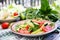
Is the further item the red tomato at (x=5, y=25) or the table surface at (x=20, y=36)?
the red tomato at (x=5, y=25)

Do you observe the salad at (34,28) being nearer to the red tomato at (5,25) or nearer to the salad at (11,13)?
the red tomato at (5,25)

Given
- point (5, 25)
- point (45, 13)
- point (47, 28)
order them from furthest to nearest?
point (45, 13)
point (5, 25)
point (47, 28)

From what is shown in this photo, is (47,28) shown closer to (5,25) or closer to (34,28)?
(34,28)

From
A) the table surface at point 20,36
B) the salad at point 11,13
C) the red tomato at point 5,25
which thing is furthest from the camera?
the salad at point 11,13

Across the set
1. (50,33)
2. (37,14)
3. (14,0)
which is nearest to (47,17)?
(37,14)

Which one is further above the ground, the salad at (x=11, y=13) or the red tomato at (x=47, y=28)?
the salad at (x=11, y=13)

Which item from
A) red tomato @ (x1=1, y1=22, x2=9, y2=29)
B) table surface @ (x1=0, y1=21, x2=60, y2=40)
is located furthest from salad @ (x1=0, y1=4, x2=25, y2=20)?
table surface @ (x1=0, y1=21, x2=60, y2=40)

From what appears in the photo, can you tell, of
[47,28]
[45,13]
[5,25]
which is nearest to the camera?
[47,28]

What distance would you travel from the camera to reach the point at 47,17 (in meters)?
1.11

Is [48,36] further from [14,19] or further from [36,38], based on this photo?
[14,19]

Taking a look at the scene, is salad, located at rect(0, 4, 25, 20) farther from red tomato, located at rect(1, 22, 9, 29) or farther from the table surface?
the table surface

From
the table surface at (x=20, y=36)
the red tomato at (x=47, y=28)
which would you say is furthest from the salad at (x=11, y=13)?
the red tomato at (x=47, y=28)

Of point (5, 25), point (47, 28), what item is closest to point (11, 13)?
point (5, 25)

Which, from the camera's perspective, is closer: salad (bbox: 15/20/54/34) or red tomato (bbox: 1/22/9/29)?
salad (bbox: 15/20/54/34)
